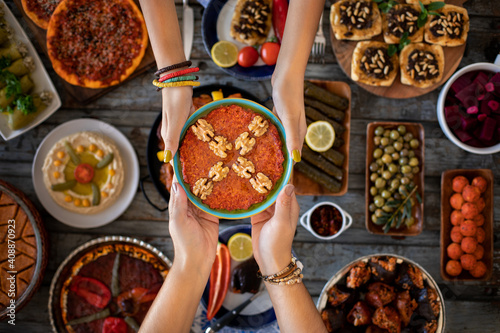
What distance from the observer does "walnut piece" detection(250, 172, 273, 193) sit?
191 cm

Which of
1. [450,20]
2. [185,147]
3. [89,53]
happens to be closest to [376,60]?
[450,20]

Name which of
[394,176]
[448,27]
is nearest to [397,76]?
[448,27]

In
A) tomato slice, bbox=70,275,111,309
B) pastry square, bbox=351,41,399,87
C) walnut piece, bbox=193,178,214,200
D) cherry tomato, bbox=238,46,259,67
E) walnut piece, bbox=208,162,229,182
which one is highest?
cherry tomato, bbox=238,46,259,67

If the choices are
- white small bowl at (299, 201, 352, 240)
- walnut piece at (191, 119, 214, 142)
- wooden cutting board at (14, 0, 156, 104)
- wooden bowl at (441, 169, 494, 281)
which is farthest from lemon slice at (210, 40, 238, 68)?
wooden bowl at (441, 169, 494, 281)

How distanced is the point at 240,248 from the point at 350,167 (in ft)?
3.59

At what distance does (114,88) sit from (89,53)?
317 mm

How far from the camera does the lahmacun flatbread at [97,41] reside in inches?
111

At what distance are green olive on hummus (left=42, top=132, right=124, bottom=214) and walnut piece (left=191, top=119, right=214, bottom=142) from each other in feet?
3.70

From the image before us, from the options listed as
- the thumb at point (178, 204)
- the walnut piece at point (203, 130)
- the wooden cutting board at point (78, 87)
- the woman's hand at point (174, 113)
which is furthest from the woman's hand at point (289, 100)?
the wooden cutting board at point (78, 87)

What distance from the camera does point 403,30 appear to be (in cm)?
273

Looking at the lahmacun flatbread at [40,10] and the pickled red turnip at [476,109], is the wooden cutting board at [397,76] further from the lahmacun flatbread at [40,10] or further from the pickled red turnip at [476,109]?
the lahmacun flatbread at [40,10]

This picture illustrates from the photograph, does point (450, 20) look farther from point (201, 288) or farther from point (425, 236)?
point (201, 288)

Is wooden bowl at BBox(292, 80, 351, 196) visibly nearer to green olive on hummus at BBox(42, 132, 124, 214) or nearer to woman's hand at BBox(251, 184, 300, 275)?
woman's hand at BBox(251, 184, 300, 275)

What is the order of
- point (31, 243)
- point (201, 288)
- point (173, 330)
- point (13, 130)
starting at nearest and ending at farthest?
point (173, 330), point (201, 288), point (31, 243), point (13, 130)
